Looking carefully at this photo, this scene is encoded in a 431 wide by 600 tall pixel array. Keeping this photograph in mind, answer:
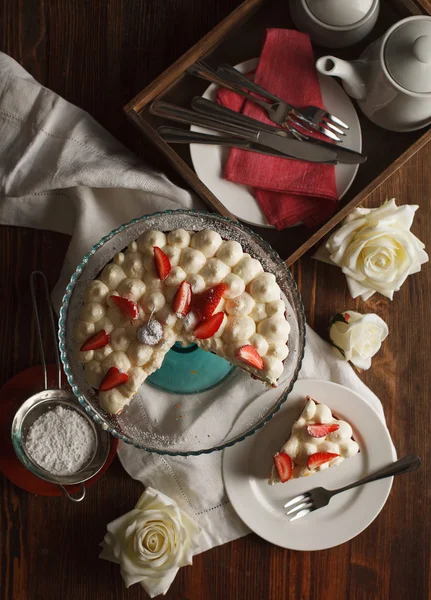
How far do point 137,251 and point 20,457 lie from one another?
1.78ft

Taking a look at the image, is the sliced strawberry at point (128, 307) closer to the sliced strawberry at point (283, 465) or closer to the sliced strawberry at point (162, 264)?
the sliced strawberry at point (162, 264)

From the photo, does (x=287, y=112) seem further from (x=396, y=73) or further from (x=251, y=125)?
(x=396, y=73)

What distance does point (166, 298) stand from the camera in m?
1.09

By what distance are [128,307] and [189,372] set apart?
316 mm

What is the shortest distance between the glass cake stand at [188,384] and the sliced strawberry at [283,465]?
0.33ft

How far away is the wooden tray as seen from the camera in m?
1.24

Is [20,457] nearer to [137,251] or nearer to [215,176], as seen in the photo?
[137,251]

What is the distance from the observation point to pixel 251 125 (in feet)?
4.16

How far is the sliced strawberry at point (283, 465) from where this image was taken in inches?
50.9

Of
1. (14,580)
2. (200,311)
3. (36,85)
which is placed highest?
(36,85)

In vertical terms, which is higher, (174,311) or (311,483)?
(174,311)

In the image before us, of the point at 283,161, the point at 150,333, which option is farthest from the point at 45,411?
the point at 283,161

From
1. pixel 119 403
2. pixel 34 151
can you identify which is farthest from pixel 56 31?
pixel 119 403

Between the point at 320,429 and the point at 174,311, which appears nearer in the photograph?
the point at 174,311
